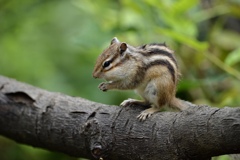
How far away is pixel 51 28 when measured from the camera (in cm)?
462

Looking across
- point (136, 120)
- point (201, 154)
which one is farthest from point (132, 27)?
point (201, 154)

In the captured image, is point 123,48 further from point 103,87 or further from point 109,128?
point 109,128

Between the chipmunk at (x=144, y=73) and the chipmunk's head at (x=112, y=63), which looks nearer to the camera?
the chipmunk at (x=144, y=73)

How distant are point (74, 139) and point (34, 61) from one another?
1673mm

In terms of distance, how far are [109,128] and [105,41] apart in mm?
863

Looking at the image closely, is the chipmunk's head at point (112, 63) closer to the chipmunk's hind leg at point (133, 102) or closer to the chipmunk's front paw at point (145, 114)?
the chipmunk's hind leg at point (133, 102)

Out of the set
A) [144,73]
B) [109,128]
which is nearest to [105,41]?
[144,73]

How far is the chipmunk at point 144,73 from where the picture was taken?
2258mm

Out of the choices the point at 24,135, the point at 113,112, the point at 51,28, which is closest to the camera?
the point at 113,112

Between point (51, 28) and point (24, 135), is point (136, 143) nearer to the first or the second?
point (24, 135)

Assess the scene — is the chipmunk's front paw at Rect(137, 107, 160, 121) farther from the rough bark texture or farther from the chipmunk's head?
the chipmunk's head

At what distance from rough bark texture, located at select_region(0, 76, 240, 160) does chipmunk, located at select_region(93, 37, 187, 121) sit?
0.08m

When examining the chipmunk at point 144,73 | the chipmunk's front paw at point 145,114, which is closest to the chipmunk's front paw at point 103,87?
the chipmunk at point 144,73

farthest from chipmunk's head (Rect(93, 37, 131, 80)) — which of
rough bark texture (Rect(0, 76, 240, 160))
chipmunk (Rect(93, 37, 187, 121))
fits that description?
rough bark texture (Rect(0, 76, 240, 160))
